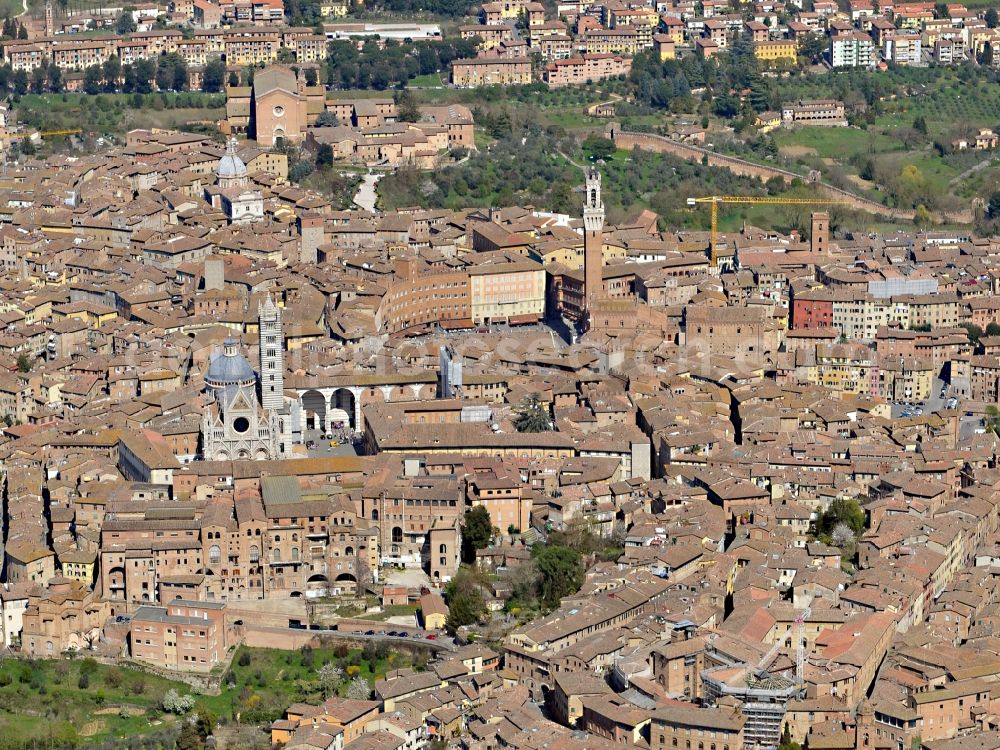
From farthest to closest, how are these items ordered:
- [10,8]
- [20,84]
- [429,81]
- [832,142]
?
[10,8] → [429,81] → [20,84] → [832,142]

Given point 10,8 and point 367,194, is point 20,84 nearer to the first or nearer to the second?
point 10,8

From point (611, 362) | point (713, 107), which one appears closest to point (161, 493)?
point (611, 362)

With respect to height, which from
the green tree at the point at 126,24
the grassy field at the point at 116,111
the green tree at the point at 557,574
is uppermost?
the green tree at the point at 126,24

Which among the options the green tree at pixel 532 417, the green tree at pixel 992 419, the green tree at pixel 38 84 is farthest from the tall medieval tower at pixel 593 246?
the green tree at pixel 38 84

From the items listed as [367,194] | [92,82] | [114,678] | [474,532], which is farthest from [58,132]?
[114,678]

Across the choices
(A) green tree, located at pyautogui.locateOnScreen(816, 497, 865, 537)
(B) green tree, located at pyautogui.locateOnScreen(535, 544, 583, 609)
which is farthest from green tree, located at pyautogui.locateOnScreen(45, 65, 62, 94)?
(A) green tree, located at pyautogui.locateOnScreen(816, 497, 865, 537)

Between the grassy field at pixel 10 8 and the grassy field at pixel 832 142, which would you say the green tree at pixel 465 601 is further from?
the grassy field at pixel 10 8
